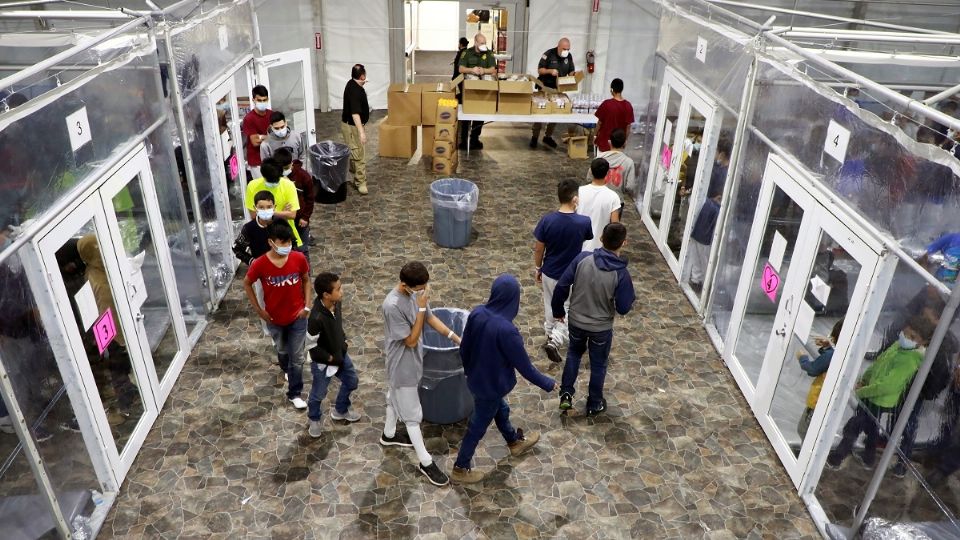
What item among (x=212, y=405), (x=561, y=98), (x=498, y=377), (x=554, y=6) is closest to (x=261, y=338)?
(x=212, y=405)

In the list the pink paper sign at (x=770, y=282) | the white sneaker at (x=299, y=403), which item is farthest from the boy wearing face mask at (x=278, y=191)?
the pink paper sign at (x=770, y=282)

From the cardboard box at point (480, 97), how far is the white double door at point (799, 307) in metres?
4.96

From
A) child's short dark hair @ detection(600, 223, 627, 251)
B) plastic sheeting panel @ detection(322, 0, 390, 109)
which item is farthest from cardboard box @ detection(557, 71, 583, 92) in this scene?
child's short dark hair @ detection(600, 223, 627, 251)

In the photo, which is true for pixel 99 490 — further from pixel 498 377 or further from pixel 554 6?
pixel 554 6

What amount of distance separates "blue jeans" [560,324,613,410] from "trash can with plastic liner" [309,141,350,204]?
4381 mm

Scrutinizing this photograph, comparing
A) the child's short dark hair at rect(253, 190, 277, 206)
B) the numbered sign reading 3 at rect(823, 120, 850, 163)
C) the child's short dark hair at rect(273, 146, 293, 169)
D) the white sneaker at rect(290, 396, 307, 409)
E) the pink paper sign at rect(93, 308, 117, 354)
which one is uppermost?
the numbered sign reading 3 at rect(823, 120, 850, 163)

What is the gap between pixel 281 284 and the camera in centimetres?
458

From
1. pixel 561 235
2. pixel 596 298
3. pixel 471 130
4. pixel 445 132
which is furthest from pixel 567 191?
pixel 471 130

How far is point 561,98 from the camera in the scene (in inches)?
387

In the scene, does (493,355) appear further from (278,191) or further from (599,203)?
(278,191)

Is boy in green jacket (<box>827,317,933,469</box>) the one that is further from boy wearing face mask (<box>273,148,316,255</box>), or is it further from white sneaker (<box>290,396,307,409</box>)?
boy wearing face mask (<box>273,148,316,255</box>)

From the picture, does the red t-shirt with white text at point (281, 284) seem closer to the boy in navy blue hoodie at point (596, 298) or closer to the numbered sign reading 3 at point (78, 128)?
the numbered sign reading 3 at point (78, 128)

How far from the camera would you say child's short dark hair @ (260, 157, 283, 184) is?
5.42m

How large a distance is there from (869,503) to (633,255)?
3.98 meters
